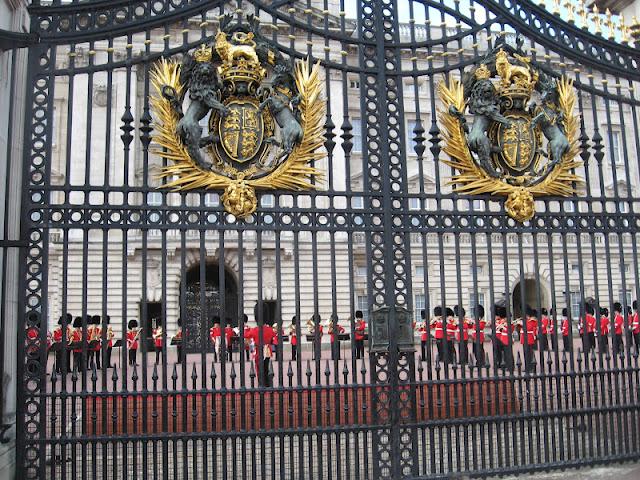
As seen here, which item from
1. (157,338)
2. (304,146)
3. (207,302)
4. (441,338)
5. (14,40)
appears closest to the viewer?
(14,40)

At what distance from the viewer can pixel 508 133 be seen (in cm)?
707

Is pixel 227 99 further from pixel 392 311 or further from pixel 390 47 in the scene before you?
pixel 392 311

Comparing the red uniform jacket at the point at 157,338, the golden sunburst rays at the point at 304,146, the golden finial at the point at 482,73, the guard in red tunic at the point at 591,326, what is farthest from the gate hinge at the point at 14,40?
the guard in red tunic at the point at 591,326

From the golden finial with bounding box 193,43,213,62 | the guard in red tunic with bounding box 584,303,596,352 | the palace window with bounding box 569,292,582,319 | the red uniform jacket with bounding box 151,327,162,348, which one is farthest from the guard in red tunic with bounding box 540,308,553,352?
the palace window with bounding box 569,292,582,319

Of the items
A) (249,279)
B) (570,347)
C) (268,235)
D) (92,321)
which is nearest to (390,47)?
(570,347)

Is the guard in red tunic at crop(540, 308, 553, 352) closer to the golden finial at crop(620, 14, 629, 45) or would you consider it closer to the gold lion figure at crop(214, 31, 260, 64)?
the golden finial at crop(620, 14, 629, 45)

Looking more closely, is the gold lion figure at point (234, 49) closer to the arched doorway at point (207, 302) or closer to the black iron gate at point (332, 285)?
the black iron gate at point (332, 285)

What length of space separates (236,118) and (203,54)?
737 mm

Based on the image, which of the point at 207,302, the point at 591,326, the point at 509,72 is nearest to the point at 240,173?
the point at 509,72

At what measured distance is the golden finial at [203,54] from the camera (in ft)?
21.0

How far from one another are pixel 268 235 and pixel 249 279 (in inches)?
94.6

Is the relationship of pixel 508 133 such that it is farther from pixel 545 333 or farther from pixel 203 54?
pixel 545 333

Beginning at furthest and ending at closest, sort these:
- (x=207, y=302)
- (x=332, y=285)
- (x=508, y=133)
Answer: (x=207, y=302) → (x=508, y=133) → (x=332, y=285)

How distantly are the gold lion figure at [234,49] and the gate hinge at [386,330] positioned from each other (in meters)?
2.90
